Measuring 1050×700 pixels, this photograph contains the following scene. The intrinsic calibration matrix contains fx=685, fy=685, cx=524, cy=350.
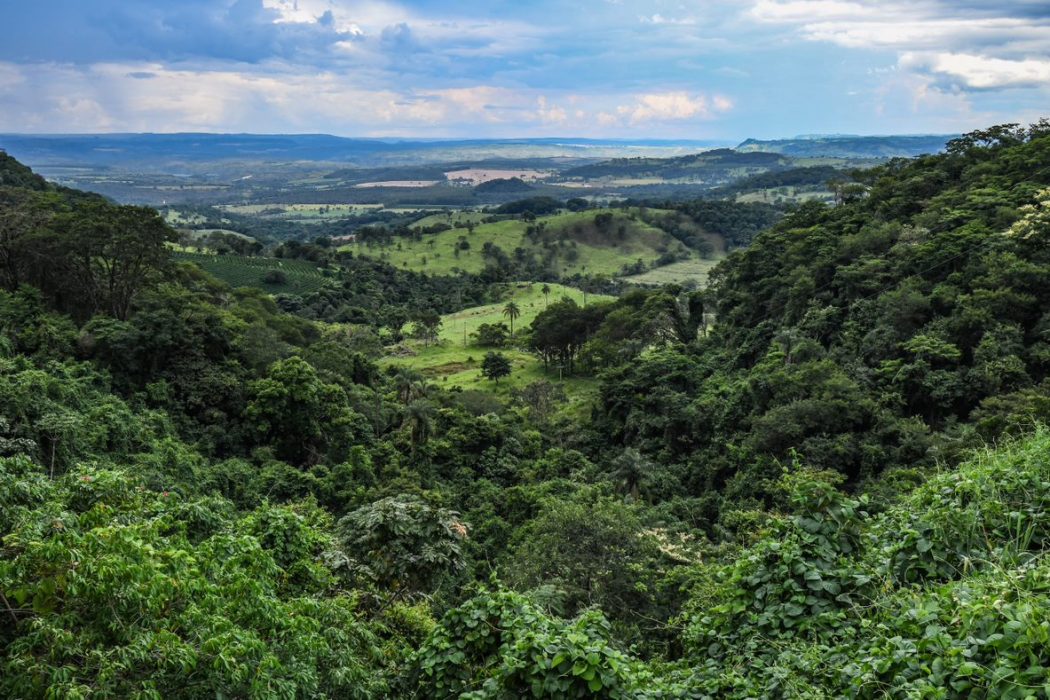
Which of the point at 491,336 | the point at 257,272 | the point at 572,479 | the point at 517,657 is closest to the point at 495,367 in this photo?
the point at 491,336

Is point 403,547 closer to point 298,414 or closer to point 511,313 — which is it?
point 298,414

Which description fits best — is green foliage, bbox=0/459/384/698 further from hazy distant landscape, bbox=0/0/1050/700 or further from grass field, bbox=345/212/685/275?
grass field, bbox=345/212/685/275

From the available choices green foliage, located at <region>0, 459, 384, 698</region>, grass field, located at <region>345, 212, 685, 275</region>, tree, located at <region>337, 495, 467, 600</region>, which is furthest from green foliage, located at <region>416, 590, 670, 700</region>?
grass field, located at <region>345, 212, 685, 275</region>

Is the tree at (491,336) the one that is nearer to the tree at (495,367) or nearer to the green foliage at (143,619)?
the tree at (495,367)

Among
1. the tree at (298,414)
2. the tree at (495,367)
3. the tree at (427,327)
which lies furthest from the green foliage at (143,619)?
the tree at (427,327)

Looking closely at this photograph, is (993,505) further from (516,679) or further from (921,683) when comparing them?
(516,679)

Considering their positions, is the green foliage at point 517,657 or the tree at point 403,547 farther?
the tree at point 403,547
